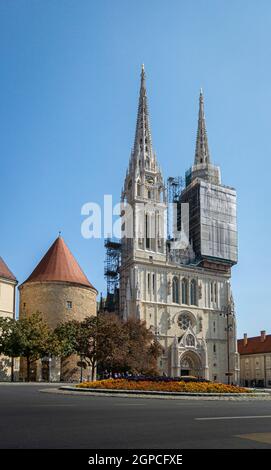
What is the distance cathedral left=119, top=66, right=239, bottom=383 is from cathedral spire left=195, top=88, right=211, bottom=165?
242 inches

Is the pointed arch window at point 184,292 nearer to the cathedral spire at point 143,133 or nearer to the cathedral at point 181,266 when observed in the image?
the cathedral at point 181,266

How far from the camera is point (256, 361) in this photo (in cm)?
8375

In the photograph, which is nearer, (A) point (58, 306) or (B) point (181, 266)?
(A) point (58, 306)

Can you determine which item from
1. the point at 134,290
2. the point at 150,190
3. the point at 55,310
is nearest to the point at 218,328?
the point at 134,290

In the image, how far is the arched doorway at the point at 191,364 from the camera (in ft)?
240

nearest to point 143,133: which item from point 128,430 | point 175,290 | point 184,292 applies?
point 175,290

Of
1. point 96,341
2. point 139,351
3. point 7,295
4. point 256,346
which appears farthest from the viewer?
point 256,346

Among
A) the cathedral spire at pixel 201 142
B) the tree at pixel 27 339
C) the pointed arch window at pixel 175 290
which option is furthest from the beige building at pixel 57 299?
the cathedral spire at pixel 201 142

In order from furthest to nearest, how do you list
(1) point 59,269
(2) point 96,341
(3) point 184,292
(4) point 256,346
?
(4) point 256,346, (3) point 184,292, (1) point 59,269, (2) point 96,341

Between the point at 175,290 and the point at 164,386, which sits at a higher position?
the point at 175,290

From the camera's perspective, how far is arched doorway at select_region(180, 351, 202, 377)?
73.2 metres

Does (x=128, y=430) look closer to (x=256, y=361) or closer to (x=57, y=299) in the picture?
(x=57, y=299)

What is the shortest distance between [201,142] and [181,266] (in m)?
26.2
